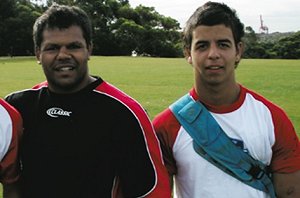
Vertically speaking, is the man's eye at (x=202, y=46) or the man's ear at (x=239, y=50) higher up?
the man's eye at (x=202, y=46)

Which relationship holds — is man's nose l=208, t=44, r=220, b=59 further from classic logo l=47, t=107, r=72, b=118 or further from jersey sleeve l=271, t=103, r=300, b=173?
classic logo l=47, t=107, r=72, b=118

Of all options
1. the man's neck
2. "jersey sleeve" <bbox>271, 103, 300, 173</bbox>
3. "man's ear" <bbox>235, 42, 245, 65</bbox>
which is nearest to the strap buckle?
"jersey sleeve" <bbox>271, 103, 300, 173</bbox>

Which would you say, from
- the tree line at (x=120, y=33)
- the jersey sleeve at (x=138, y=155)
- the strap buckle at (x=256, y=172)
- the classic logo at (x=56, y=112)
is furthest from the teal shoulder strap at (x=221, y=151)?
the tree line at (x=120, y=33)

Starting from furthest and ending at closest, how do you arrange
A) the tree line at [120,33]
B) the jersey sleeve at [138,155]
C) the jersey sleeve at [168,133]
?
1. the tree line at [120,33]
2. the jersey sleeve at [168,133]
3. the jersey sleeve at [138,155]

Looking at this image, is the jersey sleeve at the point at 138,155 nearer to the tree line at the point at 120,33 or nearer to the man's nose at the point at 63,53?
the man's nose at the point at 63,53

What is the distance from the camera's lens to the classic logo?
8.42 ft

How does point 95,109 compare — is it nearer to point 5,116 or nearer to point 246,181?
point 5,116

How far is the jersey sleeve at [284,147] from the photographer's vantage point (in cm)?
253

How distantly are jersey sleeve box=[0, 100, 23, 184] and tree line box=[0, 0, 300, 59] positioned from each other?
48.4m

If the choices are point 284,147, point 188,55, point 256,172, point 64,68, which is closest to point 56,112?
point 64,68

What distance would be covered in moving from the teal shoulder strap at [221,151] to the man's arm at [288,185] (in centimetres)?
4

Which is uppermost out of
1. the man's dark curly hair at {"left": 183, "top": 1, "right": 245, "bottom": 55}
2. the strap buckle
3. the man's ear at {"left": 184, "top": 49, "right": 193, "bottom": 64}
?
the man's dark curly hair at {"left": 183, "top": 1, "right": 245, "bottom": 55}

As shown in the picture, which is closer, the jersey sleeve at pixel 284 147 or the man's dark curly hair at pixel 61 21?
the jersey sleeve at pixel 284 147

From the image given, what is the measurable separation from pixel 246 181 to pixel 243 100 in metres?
0.44
